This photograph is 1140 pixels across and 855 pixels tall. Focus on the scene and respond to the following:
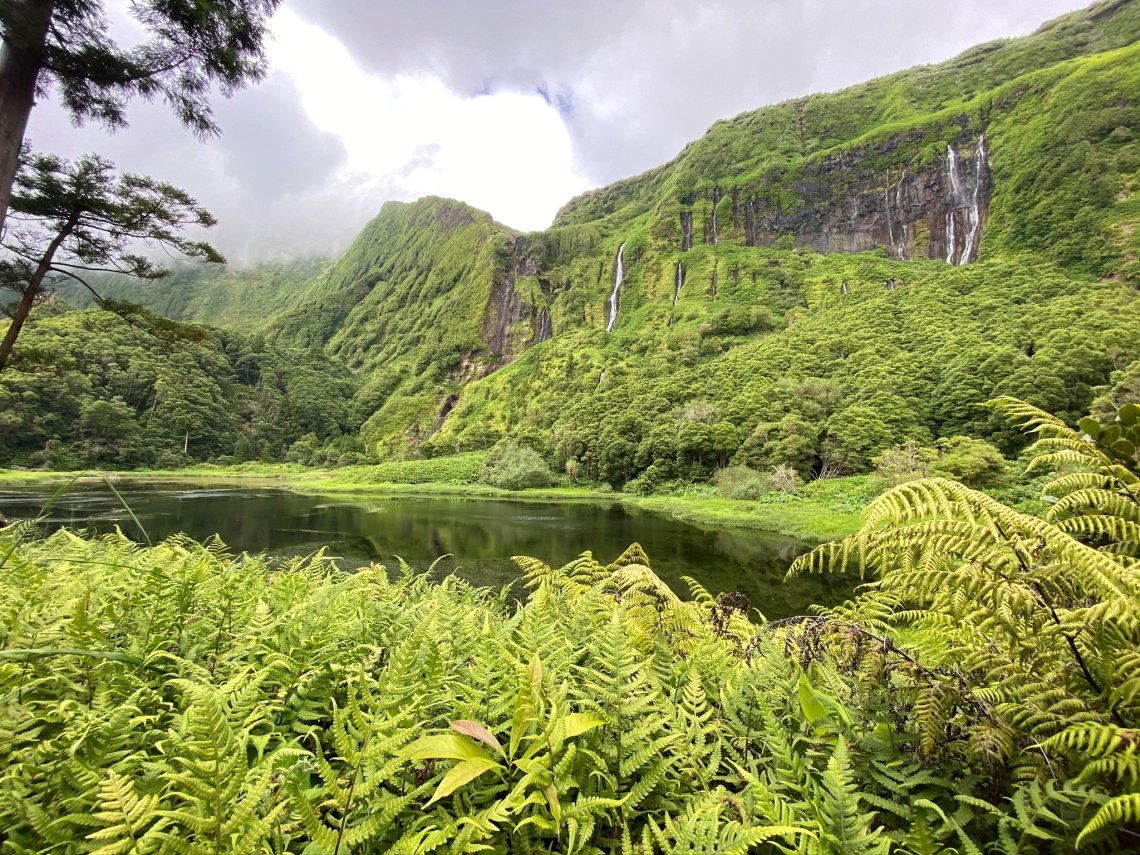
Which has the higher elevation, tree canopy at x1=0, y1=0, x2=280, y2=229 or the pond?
tree canopy at x1=0, y1=0, x2=280, y2=229

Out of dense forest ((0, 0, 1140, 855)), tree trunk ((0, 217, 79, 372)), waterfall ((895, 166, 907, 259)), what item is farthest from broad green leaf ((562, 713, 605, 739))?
waterfall ((895, 166, 907, 259))

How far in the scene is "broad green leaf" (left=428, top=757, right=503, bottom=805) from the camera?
1337mm

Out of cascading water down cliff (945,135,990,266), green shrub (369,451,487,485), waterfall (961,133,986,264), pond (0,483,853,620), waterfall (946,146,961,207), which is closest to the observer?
pond (0,483,853,620)

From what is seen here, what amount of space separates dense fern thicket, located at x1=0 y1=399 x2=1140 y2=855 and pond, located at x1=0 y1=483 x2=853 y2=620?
13.3 m

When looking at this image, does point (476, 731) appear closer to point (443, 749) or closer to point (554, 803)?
point (443, 749)

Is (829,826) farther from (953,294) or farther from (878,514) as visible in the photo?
(953,294)

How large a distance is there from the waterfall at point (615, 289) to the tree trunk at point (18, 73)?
121918 millimetres

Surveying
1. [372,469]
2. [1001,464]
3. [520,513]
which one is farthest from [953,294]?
[372,469]

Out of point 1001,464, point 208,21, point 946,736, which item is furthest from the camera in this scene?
point 1001,464

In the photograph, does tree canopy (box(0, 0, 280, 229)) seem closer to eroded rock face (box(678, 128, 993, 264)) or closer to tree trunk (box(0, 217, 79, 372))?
tree trunk (box(0, 217, 79, 372))

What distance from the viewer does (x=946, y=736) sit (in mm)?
2066

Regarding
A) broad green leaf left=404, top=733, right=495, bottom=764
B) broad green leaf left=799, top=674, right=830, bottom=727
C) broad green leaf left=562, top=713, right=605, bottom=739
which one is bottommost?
broad green leaf left=799, top=674, right=830, bottom=727

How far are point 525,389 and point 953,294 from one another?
272ft

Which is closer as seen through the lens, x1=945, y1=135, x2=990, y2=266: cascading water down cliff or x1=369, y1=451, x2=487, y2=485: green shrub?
x1=369, y1=451, x2=487, y2=485: green shrub
